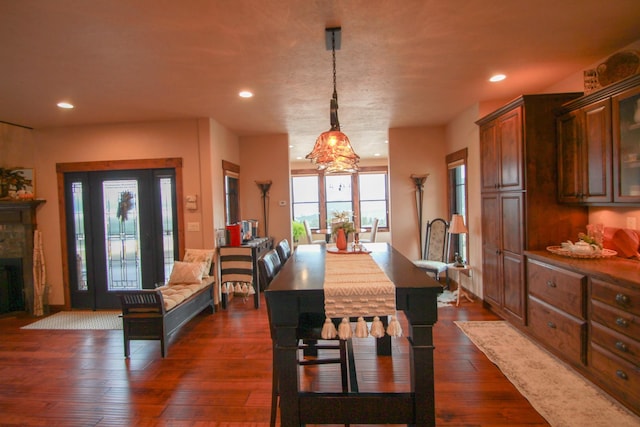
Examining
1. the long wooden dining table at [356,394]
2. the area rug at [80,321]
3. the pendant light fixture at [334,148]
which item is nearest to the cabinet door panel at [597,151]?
the long wooden dining table at [356,394]

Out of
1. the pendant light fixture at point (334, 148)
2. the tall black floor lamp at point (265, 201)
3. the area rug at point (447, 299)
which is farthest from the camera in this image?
the tall black floor lamp at point (265, 201)

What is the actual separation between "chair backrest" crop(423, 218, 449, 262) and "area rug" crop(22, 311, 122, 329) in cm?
446

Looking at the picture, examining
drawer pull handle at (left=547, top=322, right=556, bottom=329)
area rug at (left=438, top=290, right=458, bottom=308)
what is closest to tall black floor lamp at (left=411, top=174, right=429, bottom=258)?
area rug at (left=438, top=290, right=458, bottom=308)

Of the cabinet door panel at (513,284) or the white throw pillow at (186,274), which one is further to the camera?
the white throw pillow at (186,274)

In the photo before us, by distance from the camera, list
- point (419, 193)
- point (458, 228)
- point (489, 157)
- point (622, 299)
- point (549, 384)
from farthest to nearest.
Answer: point (419, 193)
point (458, 228)
point (489, 157)
point (549, 384)
point (622, 299)

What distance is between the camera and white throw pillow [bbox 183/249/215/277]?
421 centimetres

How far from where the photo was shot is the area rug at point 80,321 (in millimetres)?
4031

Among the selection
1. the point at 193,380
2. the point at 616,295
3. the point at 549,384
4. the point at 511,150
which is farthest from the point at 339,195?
the point at 616,295

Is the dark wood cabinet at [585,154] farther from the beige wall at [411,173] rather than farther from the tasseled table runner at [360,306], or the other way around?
the beige wall at [411,173]

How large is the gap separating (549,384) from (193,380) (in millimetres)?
2757

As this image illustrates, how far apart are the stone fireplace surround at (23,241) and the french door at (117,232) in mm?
459

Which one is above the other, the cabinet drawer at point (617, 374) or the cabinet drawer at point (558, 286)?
the cabinet drawer at point (558, 286)

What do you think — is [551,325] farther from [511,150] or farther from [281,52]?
[281,52]

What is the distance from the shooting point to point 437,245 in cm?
516
